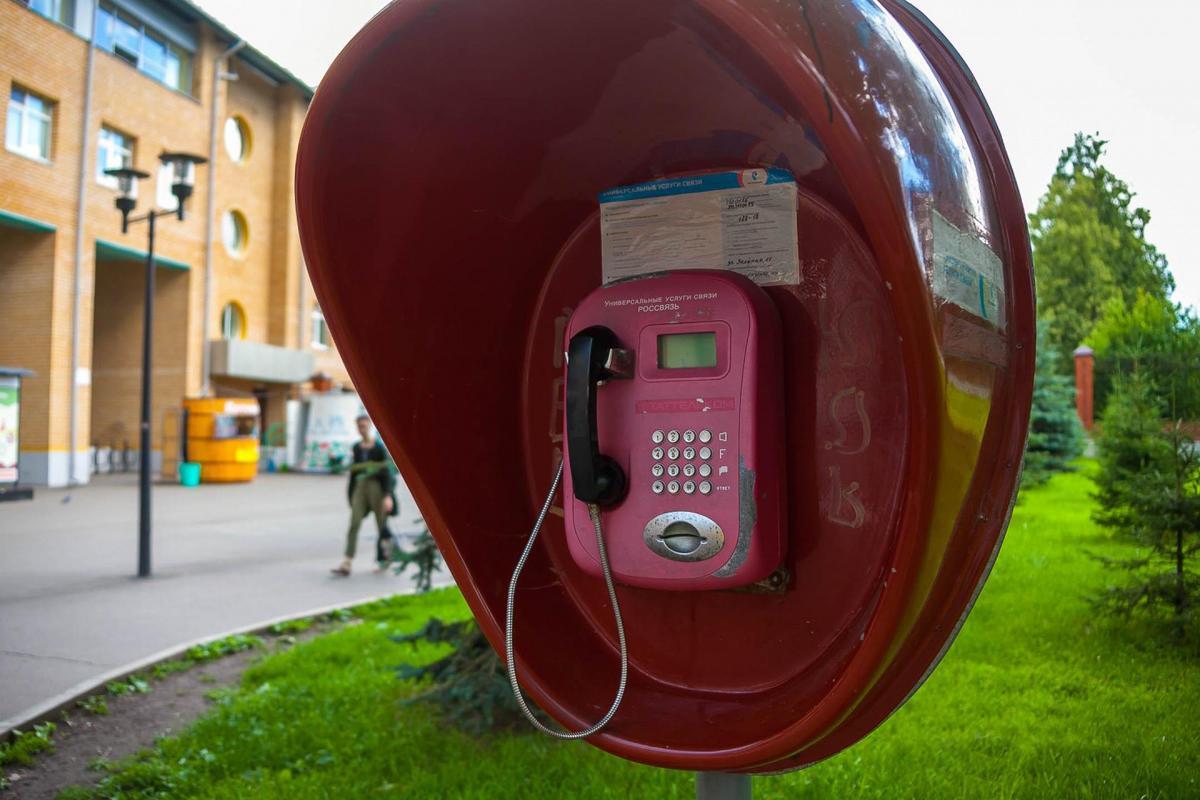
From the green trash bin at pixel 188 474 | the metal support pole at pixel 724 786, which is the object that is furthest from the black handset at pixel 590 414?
the green trash bin at pixel 188 474

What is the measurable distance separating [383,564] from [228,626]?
2029 mm

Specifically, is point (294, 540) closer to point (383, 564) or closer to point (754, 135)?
point (383, 564)

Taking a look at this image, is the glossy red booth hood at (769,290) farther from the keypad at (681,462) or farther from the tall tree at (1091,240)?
the tall tree at (1091,240)

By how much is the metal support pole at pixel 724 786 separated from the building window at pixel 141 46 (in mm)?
5318

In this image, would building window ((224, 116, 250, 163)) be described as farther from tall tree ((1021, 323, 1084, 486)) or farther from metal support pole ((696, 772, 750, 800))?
metal support pole ((696, 772, 750, 800))

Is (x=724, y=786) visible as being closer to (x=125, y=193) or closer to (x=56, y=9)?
(x=56, y=9)

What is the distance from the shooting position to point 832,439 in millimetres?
1749

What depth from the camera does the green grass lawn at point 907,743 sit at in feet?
8.90

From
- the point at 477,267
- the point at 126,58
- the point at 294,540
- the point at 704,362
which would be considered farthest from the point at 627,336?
the point at 294,540

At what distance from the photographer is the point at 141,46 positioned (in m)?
8.01

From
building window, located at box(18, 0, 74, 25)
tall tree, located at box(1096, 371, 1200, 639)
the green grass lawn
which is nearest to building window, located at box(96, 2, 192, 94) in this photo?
building window, located at box(18, 0, 74, 25)

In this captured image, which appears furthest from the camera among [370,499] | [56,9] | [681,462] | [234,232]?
[234,232]

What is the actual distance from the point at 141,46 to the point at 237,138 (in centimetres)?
1380

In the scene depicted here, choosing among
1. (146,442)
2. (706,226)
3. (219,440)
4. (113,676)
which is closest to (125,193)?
(146,442)
